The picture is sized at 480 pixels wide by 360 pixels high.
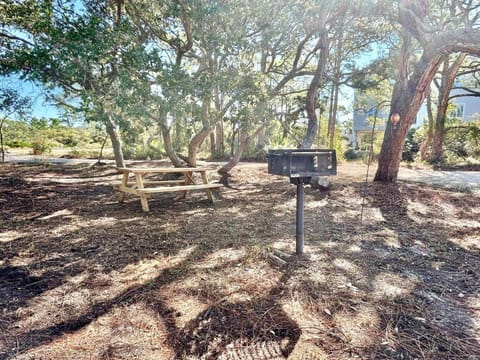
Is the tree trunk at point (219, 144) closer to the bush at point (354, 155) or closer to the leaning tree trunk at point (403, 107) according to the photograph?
the bush at point (354, 155)

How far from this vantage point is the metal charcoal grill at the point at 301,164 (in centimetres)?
227

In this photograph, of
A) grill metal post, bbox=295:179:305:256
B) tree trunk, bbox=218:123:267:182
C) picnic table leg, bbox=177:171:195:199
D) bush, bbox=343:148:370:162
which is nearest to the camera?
grill metal post, bbox=295:179:305:256

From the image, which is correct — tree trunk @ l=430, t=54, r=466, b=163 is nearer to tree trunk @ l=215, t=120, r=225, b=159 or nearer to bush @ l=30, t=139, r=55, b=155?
tree trunk @ l=215, t=120, r=225, b=159

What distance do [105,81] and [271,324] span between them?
485 cm

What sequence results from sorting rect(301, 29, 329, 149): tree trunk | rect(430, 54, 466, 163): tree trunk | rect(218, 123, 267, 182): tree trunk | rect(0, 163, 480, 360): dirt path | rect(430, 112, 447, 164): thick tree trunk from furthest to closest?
rect(430, 112, 447, 164): thick tree trunk
rect(430, 54, 466, 163): tree trunk
rect(218, 123, 267, 182): tree trunk
rect(301, 29, 329, 149): tree trunk
rect(0, 163, 480, 360): dirt path

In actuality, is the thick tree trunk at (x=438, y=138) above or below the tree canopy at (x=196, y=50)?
below

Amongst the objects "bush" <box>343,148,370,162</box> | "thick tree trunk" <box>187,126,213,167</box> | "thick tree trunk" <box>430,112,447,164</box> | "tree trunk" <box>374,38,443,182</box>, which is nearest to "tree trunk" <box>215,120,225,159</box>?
"bush" <box>343,148,370,162</box>

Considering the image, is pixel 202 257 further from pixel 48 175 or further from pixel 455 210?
pixel 48 175

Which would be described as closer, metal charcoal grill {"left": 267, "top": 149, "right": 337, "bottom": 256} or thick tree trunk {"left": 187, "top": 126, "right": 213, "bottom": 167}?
metal charcoal grill {"left": 267, "top": 149, "right": 337, "bottom": 256}

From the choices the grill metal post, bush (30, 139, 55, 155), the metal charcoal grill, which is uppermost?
bush (30, 139, 55, 155)

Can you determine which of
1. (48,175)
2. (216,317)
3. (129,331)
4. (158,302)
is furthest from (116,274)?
(48,175)

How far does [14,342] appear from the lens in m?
1.46

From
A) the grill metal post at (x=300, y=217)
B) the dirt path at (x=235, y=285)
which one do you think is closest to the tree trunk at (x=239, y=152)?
the dirt path at (x=235, y=285)

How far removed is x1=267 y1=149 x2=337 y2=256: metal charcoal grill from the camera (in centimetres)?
227
